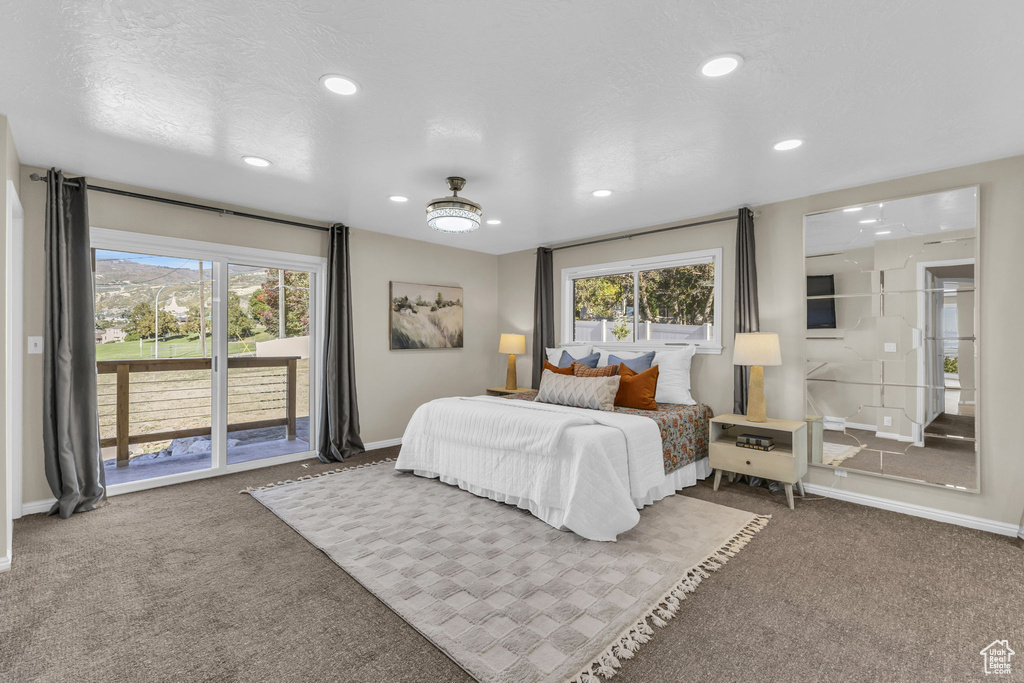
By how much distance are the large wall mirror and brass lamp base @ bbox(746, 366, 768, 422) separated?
1.32 ft

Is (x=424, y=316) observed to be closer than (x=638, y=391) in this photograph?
No

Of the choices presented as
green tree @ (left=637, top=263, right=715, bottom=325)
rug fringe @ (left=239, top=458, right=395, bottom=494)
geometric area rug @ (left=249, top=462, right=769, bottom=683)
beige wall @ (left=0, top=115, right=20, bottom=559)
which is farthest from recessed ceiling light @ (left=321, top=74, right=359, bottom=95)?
A: green tree @ (left=637, top=263, right=715, bottom=325)

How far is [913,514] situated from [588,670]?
2.98 metres

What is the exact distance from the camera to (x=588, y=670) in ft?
5.65

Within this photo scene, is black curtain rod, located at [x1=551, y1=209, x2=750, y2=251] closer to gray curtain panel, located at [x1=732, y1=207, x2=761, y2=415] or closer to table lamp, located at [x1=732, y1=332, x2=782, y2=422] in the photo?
gray curtain panel, located at [x1=732, y1=207, x2=761, y2=415]

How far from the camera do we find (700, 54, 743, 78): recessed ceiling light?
1955 mm

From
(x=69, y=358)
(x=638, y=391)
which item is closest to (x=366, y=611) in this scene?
(x=638, y=391)

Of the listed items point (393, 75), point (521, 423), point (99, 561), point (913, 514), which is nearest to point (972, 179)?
point (913, 514)

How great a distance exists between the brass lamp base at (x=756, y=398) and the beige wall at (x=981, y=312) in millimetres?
332

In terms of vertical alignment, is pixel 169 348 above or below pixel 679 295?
below

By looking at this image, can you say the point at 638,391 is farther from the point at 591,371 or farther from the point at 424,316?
the point at 424,316

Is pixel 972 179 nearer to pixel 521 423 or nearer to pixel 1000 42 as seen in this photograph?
pixel 1000 42

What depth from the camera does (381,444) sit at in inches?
204

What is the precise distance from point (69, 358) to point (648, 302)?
191 inches
